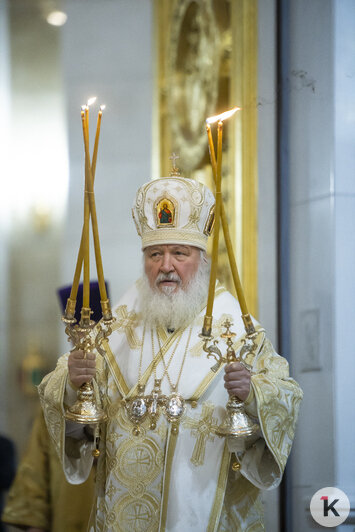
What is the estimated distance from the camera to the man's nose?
3414mm

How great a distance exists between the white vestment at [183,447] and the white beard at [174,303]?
3.2 inches

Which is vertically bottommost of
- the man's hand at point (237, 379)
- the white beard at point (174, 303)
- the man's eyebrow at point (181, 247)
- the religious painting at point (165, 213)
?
the man's hand at point (237, 379)

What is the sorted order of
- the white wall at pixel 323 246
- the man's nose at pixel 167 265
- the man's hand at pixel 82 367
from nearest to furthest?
the man's hand at pixel 82 367 → the man's nose at pixel 167 265 → the white wall at pixel 323 246

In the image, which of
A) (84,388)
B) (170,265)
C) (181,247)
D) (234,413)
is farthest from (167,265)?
(234,413)

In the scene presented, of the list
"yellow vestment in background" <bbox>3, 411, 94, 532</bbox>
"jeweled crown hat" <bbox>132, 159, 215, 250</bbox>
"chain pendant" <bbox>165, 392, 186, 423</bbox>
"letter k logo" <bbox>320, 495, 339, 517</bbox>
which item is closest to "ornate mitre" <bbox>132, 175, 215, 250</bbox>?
"jeweled crown hat" <bbox>132, 159, 215, 250</bbox>

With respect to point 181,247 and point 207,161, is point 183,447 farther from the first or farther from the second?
point 207,161

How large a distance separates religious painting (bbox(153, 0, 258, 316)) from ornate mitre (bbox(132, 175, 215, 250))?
3.58 feet

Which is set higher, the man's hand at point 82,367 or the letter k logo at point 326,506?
the man's hand at point 82,367

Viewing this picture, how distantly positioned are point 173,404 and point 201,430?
168 mm

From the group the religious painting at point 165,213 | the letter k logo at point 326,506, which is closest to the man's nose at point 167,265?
the religious painting at point 165,213

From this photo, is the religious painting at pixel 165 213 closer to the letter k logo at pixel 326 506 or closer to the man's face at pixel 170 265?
the man's face at pixel 170 265

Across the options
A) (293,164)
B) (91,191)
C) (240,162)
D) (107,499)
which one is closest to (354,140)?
(293,164)

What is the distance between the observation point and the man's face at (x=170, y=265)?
3.42 m

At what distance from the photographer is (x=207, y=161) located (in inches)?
206
